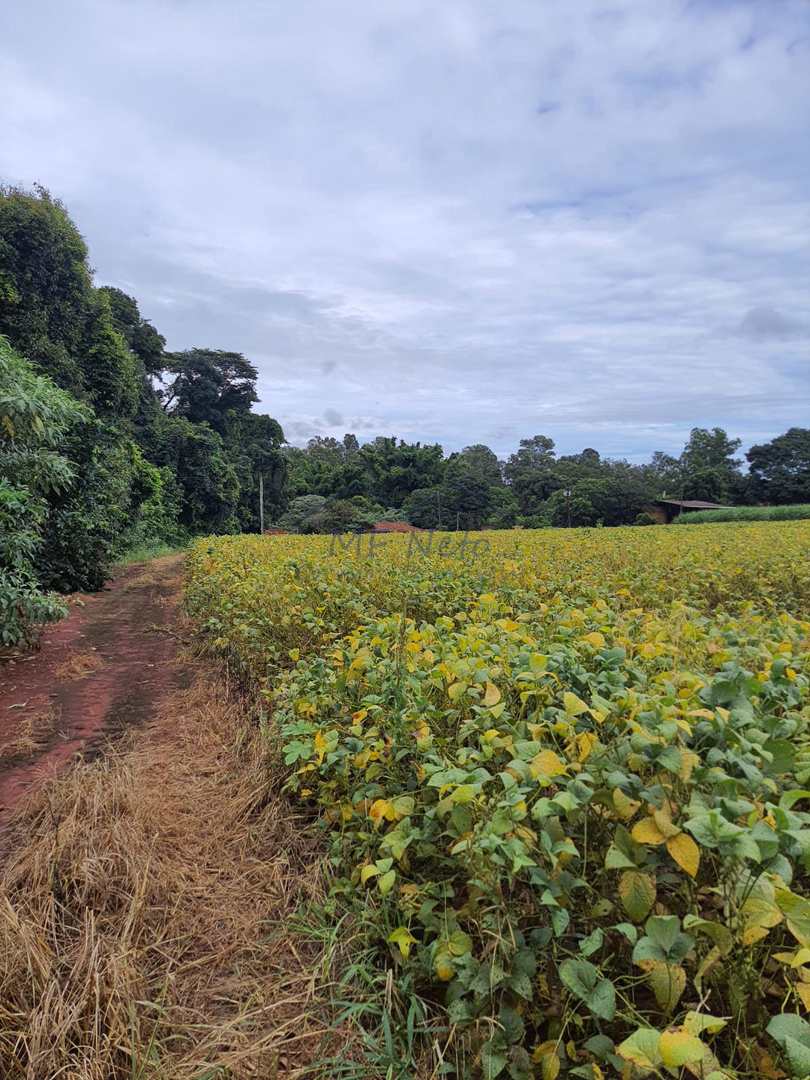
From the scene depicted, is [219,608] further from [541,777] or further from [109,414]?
[109,414]

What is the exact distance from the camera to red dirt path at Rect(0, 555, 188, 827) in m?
3.35

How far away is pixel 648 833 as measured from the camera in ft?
3.88

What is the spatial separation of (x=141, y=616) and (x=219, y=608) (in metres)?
3.90

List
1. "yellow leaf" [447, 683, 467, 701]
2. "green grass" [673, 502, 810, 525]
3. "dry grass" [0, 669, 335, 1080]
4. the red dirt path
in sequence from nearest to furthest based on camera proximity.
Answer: "dry grass" [0, 669, 335, 1080], "yellow leaf" [447, 683, 467, 701], the red dirt path, "green grass" [673, 502, 810, 525]

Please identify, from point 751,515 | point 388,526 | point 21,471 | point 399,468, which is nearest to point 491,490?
point 399,468

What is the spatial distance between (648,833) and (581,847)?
288mm

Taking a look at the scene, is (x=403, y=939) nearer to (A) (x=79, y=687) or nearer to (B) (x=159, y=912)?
(B) (x=159, y=912)

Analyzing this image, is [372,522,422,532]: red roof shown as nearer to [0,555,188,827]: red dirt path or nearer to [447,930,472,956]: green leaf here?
[0,555,188,827]: red dirt path

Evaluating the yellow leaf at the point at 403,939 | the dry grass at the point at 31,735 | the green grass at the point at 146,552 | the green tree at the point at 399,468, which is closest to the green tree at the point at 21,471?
the dry grass at the point at 31,735

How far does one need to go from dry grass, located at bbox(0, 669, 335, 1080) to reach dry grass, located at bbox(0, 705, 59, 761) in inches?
34.4

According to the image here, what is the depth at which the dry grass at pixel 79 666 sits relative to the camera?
198 inches

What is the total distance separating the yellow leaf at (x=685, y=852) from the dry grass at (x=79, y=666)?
16.4ft

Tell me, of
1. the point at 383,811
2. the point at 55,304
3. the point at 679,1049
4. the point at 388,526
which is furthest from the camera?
the point at 388,526

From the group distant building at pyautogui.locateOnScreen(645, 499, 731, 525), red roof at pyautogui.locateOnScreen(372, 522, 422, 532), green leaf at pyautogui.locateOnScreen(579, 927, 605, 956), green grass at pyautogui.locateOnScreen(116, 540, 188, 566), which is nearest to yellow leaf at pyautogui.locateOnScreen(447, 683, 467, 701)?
green leaf at pyautogui.locateOnScreen(579, 927, 605, 956)
